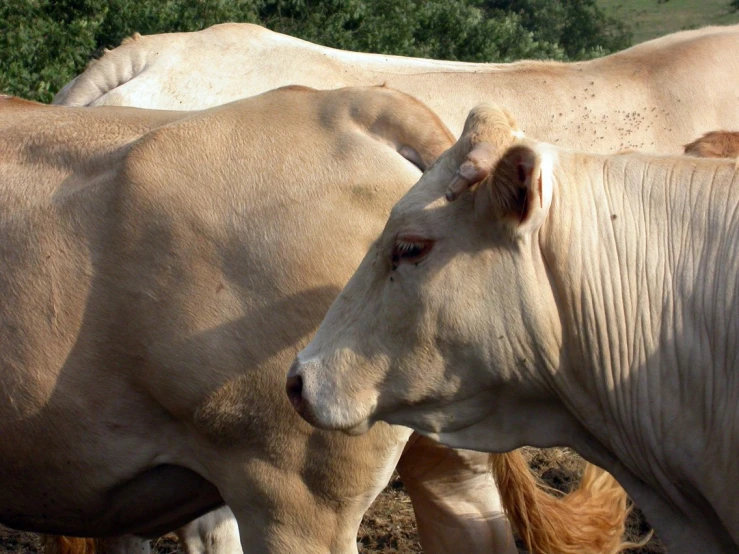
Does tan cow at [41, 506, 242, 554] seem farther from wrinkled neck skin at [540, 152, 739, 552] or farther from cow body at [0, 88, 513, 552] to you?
wrinkled neck skin at [540, 152, 739, 552]

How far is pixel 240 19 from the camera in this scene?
393 inches

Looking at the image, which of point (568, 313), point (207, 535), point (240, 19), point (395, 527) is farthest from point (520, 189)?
point (240, 19)

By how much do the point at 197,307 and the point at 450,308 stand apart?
2.79 ft

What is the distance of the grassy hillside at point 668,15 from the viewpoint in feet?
93.5

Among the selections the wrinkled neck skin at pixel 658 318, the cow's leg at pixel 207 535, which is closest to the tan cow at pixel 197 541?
the cow's leg at pixel 207 535

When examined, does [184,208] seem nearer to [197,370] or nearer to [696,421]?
[197,370]

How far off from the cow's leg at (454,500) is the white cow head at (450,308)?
3.14 ft

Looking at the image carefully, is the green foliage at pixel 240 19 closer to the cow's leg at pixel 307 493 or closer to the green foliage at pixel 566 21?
the green foliage at pixel 566 21

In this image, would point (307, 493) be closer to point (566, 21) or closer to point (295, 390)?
point (295, 390)

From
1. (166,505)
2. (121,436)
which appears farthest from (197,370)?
(166,505)

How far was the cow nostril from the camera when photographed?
2.72 m

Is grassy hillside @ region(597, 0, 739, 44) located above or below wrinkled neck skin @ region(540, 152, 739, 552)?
below

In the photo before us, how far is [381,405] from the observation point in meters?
2.77

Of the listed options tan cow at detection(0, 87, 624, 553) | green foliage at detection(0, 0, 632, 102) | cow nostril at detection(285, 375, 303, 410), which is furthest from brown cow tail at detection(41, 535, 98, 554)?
green foliage at detection(0, 0, 632, 102)
